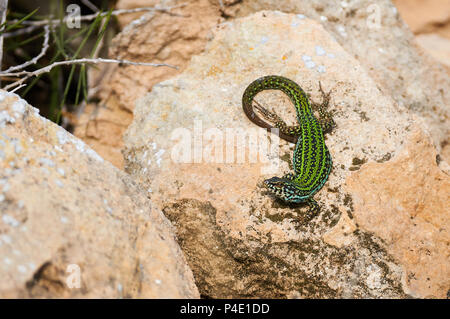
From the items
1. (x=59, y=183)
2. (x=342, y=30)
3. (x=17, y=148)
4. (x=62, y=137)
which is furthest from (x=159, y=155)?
(x=342, y=30)

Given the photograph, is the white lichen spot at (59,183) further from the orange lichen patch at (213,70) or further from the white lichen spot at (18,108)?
the orange lichen patch at (213,70)

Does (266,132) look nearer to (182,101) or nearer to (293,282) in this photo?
(182,101)

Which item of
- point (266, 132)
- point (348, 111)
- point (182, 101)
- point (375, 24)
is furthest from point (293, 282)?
point (375, 24)

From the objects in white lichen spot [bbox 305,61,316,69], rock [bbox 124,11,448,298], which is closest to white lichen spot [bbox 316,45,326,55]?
rock [bbox 124,11,448,298]

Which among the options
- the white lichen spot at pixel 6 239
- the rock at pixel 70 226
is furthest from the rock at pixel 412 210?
the white lichen spot at pixel 6 239

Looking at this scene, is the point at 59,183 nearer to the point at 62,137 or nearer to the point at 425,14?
the point at 62,137

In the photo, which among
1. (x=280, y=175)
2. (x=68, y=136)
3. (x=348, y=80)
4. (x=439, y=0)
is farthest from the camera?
(x=439, y=0)

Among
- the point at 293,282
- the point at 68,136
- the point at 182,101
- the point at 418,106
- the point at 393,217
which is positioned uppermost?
the point at 68,136
